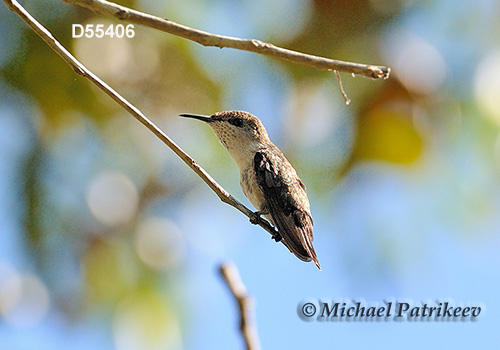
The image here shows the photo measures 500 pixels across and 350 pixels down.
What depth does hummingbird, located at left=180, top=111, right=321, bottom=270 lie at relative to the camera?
360 centimetres

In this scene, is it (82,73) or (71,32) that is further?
(71,32)

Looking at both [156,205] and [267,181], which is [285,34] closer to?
[156,205]

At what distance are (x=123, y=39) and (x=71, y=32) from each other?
2.33ft

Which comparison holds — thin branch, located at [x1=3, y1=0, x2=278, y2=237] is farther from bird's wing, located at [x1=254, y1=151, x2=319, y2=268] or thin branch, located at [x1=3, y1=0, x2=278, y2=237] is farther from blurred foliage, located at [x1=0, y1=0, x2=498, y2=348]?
blurred foliage, located at [x1=0, y1=0, x2=498, y2=348]

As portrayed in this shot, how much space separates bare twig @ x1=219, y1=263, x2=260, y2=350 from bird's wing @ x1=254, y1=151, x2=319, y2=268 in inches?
77.4

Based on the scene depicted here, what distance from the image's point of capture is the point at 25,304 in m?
7.82

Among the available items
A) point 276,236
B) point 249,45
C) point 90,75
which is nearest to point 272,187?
point 276,236

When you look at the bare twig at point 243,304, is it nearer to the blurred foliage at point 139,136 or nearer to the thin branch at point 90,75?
the thin branch at point 90,75

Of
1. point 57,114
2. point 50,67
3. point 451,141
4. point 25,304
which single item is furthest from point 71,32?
point 451,141

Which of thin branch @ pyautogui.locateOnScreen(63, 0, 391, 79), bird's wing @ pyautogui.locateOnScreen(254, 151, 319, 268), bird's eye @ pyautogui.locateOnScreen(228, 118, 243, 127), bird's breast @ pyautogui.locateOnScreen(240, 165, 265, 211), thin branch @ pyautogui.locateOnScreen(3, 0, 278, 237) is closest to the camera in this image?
thin branch @ pyautogui.locateOnScreen(63, 0, 391, 79)

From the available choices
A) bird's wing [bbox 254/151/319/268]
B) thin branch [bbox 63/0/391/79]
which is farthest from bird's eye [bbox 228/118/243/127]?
thin branch [bbox 63/0/391/79]

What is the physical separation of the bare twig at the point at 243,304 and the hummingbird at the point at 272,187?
6.32 ft

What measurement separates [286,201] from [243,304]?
2.41 m

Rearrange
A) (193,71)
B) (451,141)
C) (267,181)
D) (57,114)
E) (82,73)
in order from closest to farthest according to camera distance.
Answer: (82,73) → (267,181) → (57,114) → (193,71) → (451,141)
